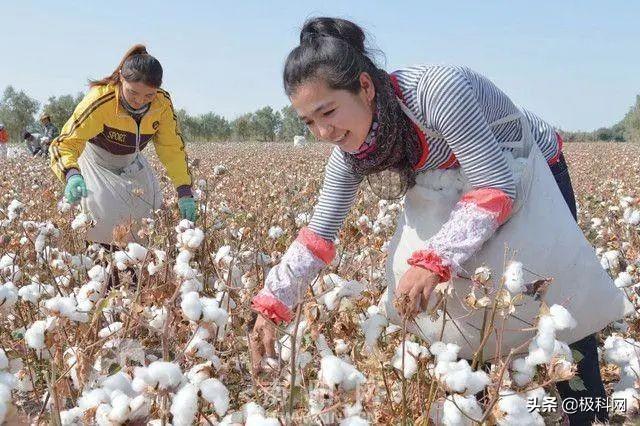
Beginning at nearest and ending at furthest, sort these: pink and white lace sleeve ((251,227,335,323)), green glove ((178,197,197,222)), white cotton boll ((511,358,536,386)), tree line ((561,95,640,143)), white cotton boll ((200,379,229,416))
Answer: white cotton boll ((200,379,229,416)) → white cotton boll ((511,358,536,386)) → pink and white lace sleeve ((251,227,335,323)) → green glove ((178,197,197,222)) → tree line ((561,95,640,143))

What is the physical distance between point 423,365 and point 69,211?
249cm

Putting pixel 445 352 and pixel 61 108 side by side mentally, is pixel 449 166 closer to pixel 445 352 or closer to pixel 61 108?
pixel 445 352

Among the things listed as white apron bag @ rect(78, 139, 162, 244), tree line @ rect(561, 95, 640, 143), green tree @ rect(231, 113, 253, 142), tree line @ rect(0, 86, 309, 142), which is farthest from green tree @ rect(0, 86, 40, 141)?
white apron bag @ rect(78, 139, 162, 244)

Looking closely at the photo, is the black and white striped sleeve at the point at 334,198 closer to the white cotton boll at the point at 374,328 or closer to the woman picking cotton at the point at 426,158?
the woman picking cotton at the point at 426,158

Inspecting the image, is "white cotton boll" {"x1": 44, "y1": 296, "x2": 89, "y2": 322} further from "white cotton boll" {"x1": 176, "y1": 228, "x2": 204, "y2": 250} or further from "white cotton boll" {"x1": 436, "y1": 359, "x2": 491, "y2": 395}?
"white cotton boll" {"x1": 436, "y1": 359, "x2": 491, "y2": 395}

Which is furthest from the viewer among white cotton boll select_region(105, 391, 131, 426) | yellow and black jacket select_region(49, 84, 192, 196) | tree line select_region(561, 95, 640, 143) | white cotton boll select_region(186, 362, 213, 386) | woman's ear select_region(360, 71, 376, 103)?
tree line select_region(561, 95, 640, 143)

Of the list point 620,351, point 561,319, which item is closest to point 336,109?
point 561,319

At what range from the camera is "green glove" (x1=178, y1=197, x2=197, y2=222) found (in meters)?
3.89

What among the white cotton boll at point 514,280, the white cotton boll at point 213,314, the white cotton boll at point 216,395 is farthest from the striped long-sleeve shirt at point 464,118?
the white cotton boll at point 216,395

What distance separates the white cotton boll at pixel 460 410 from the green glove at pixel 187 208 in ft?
8.89

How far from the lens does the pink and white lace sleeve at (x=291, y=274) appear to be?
2.04m

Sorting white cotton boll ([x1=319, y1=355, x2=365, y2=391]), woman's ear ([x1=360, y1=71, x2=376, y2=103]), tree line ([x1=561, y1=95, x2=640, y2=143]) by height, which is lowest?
white cotton boll ([x1=319, y1=355, x2=365, y2=391])

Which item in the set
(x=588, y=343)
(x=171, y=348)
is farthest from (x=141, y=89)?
(x=588, y=343)

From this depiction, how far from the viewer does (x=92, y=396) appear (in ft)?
3.95
